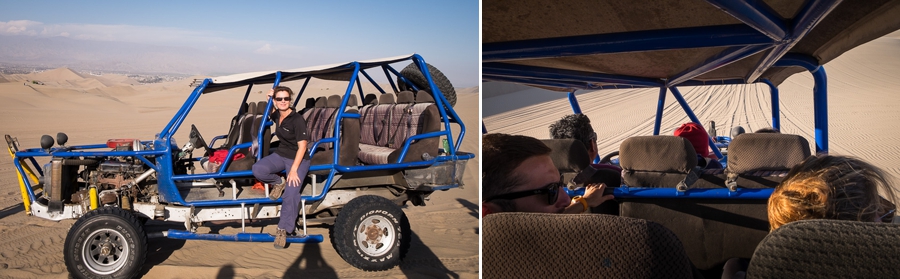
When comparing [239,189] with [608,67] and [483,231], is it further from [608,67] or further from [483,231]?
[483,231]

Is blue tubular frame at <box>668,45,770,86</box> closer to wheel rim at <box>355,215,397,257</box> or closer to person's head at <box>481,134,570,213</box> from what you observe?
person's head at <box>481,134,570,213</box>

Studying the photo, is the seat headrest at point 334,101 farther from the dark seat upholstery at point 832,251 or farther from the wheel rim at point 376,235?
the dark seat upholstery at point 832,251

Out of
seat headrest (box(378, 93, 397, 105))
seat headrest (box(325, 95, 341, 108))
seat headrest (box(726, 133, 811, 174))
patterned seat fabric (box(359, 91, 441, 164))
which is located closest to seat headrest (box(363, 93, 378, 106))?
patterned seat fabric (box(359, 91, 441, 164))

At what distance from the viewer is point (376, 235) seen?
5797 mm

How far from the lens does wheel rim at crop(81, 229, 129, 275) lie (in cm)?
533

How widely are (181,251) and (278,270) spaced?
1181 millimetres

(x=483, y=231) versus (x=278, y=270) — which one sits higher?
(x=483, y=231)

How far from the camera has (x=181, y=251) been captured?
6605 millimetres

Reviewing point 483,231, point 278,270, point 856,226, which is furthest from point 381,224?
point 856,226

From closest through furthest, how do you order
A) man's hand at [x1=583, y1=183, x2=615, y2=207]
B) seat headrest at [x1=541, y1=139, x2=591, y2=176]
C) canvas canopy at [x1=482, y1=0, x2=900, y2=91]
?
canvas canopy at [x1=482, y1=0, x2=900, y2=91], man's hand at [x1=583, y1=183, x2=615, y2=207], seat headrest at [x1=541, y1=139, x2=591, y2=176]

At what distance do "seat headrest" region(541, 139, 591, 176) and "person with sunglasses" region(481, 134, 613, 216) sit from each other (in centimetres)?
121

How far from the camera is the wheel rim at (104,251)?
533 centimetres

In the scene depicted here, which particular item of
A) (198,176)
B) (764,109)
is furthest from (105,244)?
(764,109)

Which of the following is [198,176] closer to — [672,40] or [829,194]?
[672,40]
